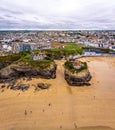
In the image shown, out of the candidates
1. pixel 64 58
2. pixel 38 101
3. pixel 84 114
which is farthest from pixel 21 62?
pixel 64 58

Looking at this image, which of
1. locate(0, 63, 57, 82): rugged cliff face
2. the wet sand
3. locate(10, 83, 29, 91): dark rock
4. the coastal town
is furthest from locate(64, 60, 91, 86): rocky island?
the coastal town

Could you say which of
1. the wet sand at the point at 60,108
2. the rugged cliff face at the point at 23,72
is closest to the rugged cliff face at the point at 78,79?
the wet sand at the point at 60,108

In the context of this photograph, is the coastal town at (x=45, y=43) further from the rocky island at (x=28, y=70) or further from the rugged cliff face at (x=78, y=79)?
the rugged cliff face at (x=78, y=79)

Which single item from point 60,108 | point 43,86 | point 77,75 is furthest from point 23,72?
point 60,108

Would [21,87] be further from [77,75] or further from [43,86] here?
[77,75]

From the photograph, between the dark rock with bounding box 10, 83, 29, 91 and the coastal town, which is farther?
the coastal town

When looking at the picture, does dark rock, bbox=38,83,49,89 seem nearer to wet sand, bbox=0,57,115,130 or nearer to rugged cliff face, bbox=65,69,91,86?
wet sand, bbox=0,57,115,130

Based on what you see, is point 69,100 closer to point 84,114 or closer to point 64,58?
point 84,114
